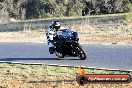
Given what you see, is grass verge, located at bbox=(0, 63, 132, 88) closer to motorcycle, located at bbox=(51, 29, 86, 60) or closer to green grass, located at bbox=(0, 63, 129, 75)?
green grass, located at bbox=(0, 63, 129, 75)

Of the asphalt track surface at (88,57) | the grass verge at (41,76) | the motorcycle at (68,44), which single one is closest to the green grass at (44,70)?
the grass verge at (41,76)

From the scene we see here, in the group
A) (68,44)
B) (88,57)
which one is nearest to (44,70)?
(68,44)

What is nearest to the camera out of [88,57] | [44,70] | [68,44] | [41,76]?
[41,76]

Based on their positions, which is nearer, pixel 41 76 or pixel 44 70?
pixel 41 76

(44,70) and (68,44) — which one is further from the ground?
(68,44)

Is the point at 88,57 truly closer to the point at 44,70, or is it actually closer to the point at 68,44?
the point at 68,44

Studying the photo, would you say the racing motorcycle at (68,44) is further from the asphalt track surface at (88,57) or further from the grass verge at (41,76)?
the grass verge at (41,76)

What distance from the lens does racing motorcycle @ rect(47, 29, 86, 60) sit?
16195mm

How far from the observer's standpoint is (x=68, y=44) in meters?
16.4

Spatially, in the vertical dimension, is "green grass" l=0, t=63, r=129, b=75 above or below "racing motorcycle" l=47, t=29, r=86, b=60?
below

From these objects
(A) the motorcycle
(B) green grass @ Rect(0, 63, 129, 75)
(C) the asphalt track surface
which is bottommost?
(C) the asphalt track surface

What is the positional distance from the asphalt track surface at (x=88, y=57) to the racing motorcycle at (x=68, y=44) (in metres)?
0.26

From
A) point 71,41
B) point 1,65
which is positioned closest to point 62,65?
point 71,41

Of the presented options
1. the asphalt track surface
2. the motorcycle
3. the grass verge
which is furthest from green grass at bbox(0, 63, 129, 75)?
the motorcycle
